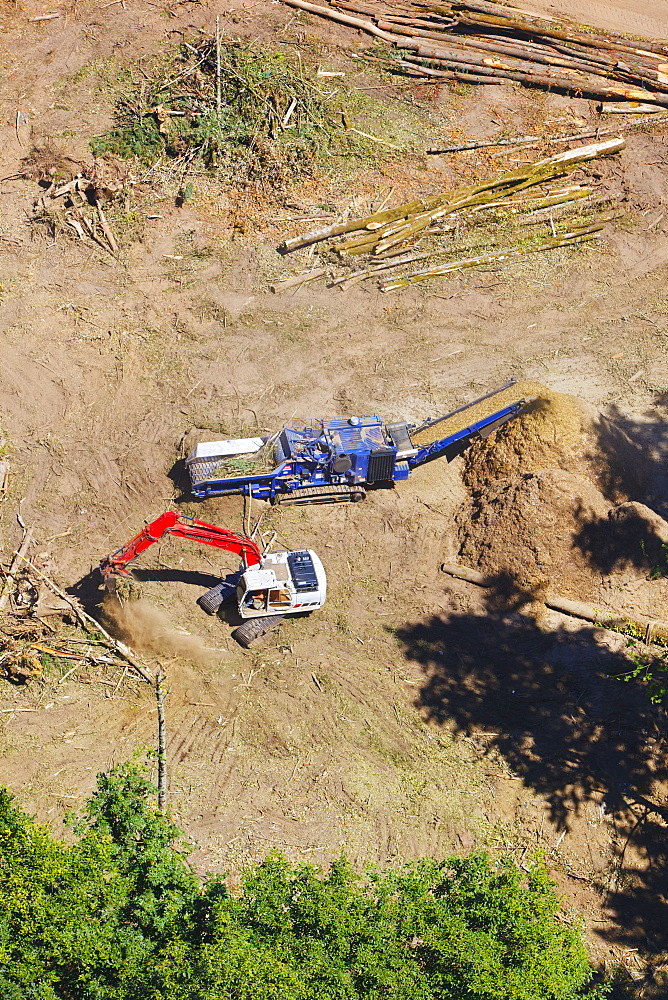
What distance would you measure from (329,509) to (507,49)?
23.8 metres

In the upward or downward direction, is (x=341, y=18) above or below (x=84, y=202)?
above

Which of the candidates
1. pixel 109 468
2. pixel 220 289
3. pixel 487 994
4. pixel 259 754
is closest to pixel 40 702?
pixel 259 754

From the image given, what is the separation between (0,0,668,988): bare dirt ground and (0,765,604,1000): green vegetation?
418cm

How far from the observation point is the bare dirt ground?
18.5 metres

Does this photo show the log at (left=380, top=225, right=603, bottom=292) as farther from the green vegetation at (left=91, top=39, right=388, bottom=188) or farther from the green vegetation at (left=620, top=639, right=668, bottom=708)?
the green vegetation at (left=620, top=639, right=668, bottom=708)

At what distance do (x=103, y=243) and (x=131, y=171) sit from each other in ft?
12.5

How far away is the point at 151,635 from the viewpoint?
67.4ft

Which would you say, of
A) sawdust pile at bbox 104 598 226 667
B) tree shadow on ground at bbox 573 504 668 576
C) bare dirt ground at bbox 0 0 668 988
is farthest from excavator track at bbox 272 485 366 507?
tree shadow on ground at bbox 573 504 668 576

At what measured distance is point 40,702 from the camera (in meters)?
19.6

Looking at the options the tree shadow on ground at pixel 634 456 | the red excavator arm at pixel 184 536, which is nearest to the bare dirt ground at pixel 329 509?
the tree shadow on ground at pixel 634 456

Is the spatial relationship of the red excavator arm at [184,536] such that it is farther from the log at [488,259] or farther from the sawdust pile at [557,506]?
the log at [488,259]

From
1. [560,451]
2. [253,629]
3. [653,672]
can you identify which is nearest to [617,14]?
[560,451]

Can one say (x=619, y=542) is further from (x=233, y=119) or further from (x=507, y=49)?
(x=507, y=49)

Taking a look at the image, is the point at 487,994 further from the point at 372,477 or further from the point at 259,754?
the point at 372,477
